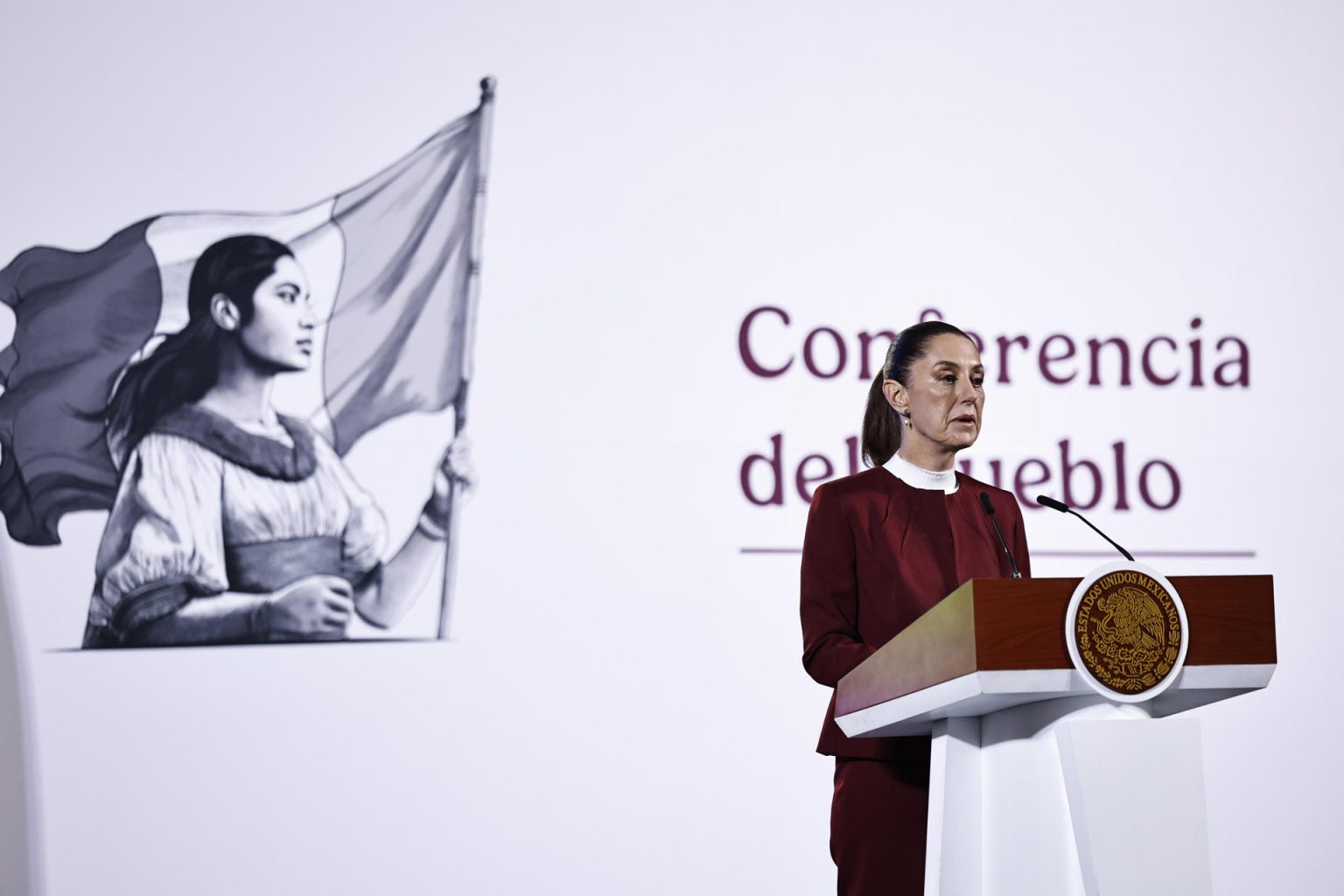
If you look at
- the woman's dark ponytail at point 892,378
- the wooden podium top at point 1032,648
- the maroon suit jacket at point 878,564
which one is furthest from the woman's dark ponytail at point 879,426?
the wooden podium top at point 1032,648

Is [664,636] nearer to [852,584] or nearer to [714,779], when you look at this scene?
[714,779]

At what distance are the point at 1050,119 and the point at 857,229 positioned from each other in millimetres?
661

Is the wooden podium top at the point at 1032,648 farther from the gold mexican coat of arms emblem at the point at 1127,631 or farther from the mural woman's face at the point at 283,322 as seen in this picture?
the mural woman's face at the point at 283,322

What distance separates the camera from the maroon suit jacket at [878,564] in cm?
205

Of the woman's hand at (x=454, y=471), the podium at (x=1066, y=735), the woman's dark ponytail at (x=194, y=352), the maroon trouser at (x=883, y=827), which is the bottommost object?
the maroon trouser at (x=883, y=827)

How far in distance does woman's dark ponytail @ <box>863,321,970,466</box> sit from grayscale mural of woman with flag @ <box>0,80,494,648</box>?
1.24 meters

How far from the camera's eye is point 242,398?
319 cm

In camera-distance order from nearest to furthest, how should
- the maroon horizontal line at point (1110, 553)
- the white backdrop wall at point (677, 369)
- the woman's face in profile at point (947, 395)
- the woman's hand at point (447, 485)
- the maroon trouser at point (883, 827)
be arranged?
the maroon trouser at point (883, 827) → the woman's face in profile at point (947, 395) → the white backdrop wall at point (677, 369) → the woman's hand at point (447, 485) → the maroon horizontal line at point (1110, 553)

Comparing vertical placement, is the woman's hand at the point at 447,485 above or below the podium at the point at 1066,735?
above

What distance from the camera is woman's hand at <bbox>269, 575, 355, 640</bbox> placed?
3.13 meters

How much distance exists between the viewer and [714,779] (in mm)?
3229

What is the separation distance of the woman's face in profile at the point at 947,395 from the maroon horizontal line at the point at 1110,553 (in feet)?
3.87

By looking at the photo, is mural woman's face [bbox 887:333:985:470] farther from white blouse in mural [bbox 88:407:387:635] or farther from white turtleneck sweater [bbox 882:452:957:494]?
white blouse in mural [bbox 88:407:387:635]

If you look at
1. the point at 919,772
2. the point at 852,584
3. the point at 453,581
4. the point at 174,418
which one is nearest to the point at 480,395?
the point at 453,581
